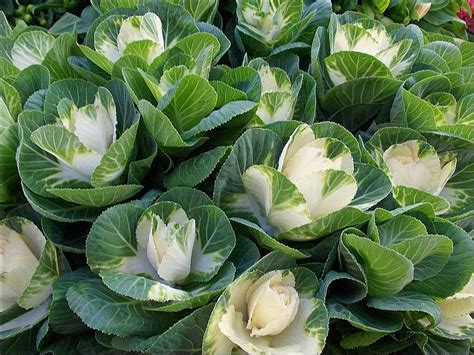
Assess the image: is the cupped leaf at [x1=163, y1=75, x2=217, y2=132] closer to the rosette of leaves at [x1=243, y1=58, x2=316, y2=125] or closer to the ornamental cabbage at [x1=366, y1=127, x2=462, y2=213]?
the rosette of leaves at [x1=243, y1=58, x2=316, y2=125]

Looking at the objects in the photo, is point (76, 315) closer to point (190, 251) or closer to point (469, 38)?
point (190, 251)

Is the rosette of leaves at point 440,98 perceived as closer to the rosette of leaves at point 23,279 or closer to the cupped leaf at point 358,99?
the cupped leaf at point 358,99

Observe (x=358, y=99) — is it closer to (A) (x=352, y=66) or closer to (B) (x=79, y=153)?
(A) (x=352, y=66)

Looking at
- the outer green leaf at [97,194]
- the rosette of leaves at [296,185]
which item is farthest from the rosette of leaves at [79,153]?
the rosette of leaves at [296,185]

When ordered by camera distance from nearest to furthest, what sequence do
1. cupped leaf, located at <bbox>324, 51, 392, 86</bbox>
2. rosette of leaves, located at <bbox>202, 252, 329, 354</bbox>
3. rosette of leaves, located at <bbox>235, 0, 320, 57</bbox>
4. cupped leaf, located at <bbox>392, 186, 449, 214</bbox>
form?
rosette of leaves, located at <bbox>202, 252, 329, 354</bbox>, cupped leaf, located at <bbox>392, 186, 449, 214</bbox>, cupped leaf, located at <bbox>324, 51, 392, 86</bbox>, rosette of leaves, located at <bbox>235, 0, 320, 57</bbox>

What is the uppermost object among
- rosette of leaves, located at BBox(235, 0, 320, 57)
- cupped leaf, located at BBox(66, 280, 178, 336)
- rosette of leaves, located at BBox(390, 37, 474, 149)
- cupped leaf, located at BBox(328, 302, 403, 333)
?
rosette of leaves, located at BBox(235, 0, 320, 57)

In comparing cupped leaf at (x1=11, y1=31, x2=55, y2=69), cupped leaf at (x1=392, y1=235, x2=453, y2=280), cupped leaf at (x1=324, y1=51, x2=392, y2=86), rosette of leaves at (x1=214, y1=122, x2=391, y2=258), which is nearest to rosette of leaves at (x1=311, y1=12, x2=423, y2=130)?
cupped leaf at (x1=324, y1=51, x2=392, y2=86)
